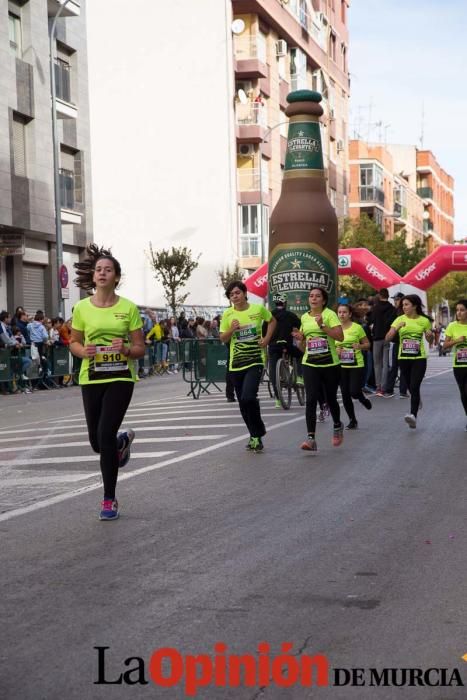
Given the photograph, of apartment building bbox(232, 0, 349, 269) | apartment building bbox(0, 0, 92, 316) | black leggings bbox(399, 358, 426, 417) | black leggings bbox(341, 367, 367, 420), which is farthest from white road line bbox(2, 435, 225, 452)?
apartment building bbox(232, 0, 349, 269)

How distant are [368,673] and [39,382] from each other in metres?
23.1

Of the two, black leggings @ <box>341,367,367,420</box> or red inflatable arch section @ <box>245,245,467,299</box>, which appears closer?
black leggings @ <box>341,367,367,420</box>

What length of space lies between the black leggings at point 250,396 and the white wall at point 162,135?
4347 cm

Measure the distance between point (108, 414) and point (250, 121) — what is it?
169 ft

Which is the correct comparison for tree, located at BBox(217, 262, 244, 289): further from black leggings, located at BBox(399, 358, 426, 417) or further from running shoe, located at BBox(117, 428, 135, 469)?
running shoe, located at BBox(117, 428, 135, 469)

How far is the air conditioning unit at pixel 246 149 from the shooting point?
192ft

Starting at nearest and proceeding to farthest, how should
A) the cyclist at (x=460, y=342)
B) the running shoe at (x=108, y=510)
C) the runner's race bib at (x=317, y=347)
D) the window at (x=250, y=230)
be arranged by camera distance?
the running shoe at (x=108, y=510) < the runner's race bib at (x=317, y=347) < the cyclist at (x=460, y=342) < the window at (x=250, y=230)

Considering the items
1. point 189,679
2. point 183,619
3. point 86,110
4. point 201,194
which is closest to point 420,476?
point 183,619

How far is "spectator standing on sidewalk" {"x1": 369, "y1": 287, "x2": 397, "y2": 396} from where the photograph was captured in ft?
74.8

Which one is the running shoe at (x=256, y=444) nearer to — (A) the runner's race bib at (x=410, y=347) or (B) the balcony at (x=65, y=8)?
(A) the runner's race bib at (x=410, y=347)

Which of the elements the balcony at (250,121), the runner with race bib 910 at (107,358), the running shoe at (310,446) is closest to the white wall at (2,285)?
the running shoe at (310,446)

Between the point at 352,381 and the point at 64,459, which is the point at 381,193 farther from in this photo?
the point at 64,459

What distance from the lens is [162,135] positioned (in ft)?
187

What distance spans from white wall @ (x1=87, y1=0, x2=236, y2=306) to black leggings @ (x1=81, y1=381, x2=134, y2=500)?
47690 millimetres
